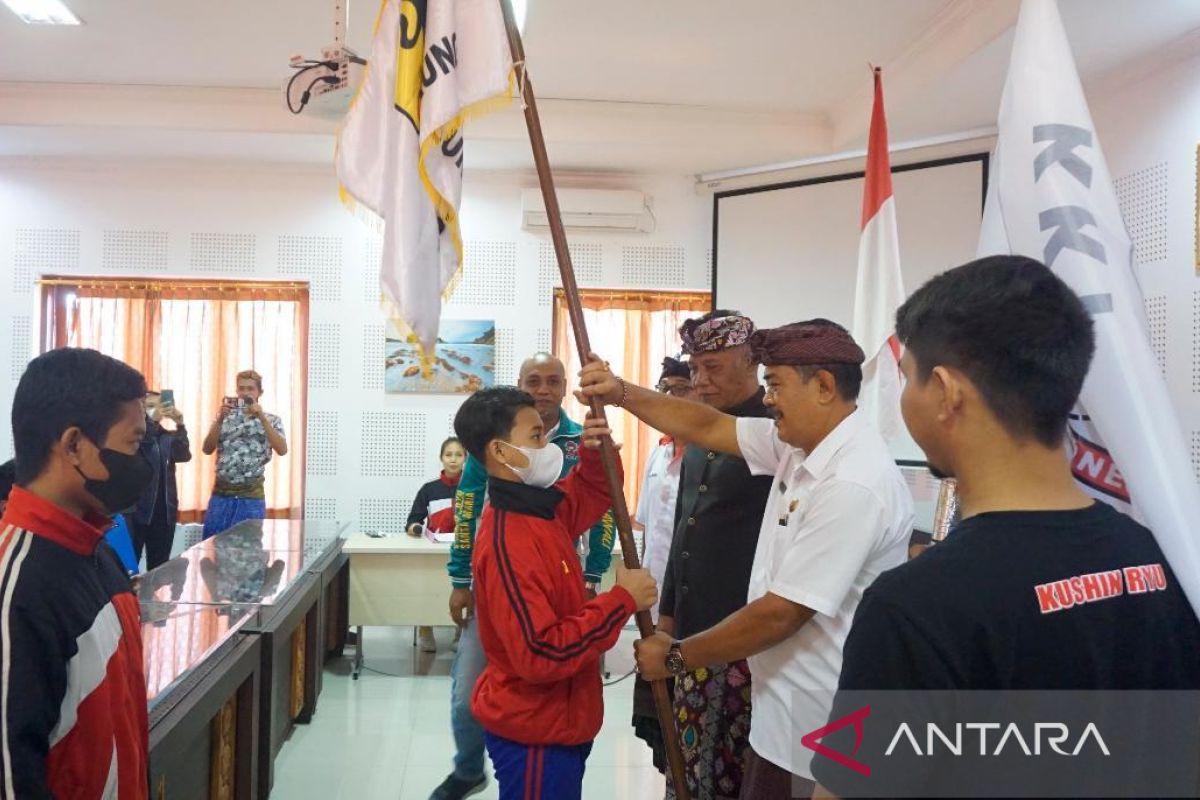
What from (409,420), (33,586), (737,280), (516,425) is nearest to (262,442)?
(409,420)

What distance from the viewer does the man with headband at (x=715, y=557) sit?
203cm

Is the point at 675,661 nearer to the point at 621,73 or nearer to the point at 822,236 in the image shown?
the point at 621,73

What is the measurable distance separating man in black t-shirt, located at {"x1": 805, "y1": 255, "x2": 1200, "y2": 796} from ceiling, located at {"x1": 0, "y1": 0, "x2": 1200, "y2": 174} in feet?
10.4

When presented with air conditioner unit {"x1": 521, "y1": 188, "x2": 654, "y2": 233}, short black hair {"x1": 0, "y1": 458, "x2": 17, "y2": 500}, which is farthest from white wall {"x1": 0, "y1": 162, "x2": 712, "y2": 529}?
short black hair {"x1": 0, "y1": 458, "x2": 17, "y2": 500}

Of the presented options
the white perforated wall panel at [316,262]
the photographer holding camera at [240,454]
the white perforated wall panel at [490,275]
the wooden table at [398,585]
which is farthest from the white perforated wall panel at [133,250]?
the wooden table at [398,585]

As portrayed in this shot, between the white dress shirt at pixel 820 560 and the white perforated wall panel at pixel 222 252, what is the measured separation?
5198mm

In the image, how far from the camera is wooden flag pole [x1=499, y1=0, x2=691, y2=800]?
1.76 metres

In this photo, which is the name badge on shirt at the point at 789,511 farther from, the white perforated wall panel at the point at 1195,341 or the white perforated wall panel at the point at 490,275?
the white perforated wall panel at the point at 490,275

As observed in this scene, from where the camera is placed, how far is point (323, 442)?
19.6ft

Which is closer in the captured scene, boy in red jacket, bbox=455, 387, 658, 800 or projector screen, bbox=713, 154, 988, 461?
boy in red jacket, bbox=455, 387, 658, 800

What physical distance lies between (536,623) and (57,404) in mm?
916

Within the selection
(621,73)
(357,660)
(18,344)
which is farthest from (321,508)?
(621,73)

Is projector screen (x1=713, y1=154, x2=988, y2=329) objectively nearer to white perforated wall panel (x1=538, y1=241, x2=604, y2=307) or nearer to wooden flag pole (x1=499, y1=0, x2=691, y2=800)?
white perforated wall panel (x1=538, y1=241, x2=604, y2=307)

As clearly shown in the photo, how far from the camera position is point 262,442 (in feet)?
17.2
